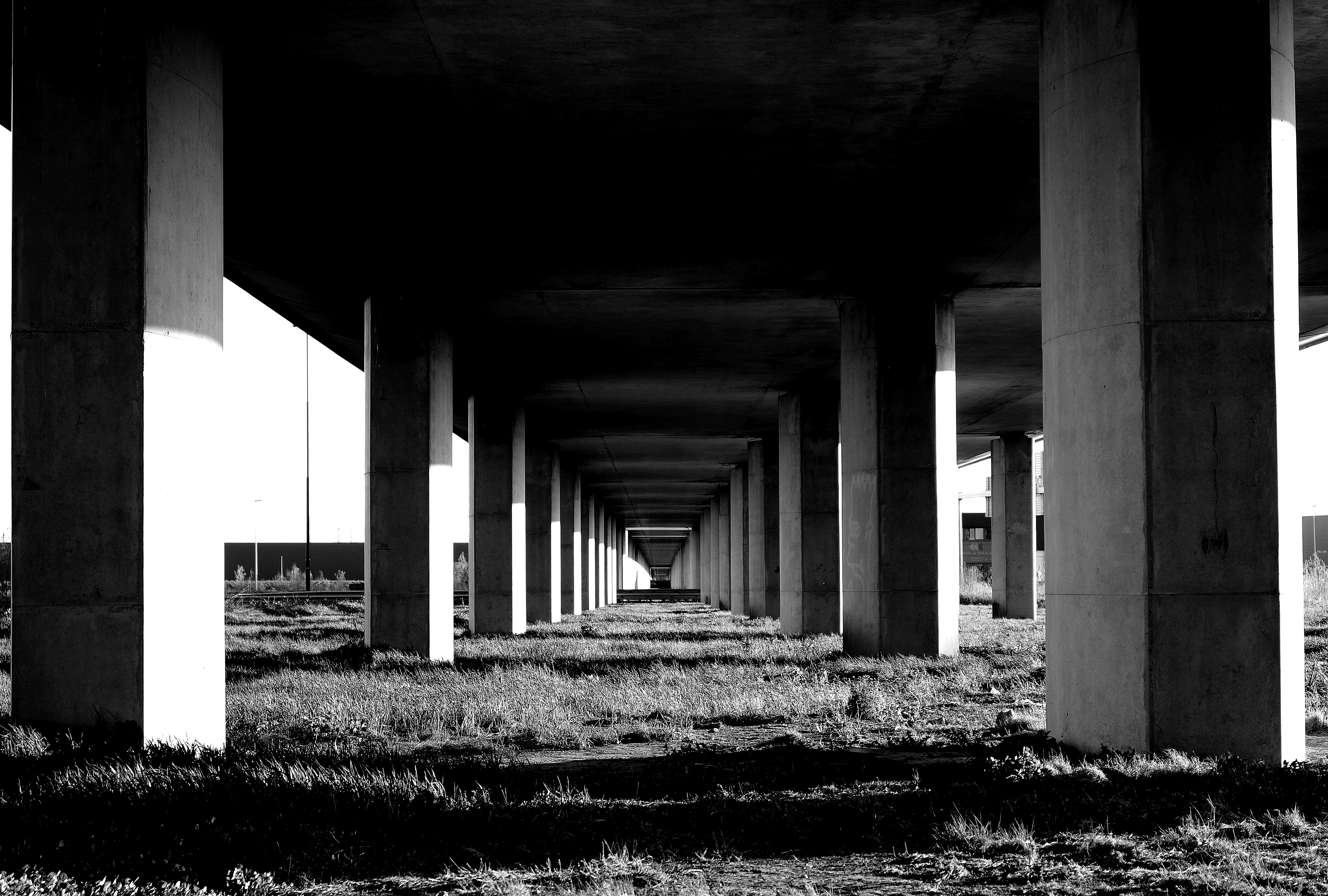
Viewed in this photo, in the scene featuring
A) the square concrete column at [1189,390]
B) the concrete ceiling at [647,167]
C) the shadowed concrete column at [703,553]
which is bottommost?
the shadowed concrete column at [703,553]

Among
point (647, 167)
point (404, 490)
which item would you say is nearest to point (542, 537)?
point (404, 490)

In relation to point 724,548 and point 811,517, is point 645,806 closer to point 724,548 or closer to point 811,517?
point 811,517

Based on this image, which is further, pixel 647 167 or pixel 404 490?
pixel 404 490

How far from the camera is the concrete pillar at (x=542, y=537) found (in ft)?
122

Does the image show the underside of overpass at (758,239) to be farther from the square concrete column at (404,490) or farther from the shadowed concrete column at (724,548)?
the shadowed concrete column at (724,548)

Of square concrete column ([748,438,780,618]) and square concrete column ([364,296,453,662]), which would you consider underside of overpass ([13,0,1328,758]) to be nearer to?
square concrete column ([364,296,453,662])

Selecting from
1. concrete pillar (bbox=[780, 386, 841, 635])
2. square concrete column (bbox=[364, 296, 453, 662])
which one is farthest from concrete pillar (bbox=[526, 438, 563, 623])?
square concrete column (bbox=[364, 296, 453, 662])

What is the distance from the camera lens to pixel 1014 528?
137ft

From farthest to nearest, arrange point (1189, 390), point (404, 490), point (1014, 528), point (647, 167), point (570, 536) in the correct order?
1. point (570, 536)
2. point (1014, 528)
3. point (404, 490)
4. point (647, 167)
5. point (1189, 390)

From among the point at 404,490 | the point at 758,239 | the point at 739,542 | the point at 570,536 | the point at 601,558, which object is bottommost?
the point at 601,558

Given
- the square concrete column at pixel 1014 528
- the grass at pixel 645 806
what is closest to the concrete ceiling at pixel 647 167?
the grass at pixel 645 806

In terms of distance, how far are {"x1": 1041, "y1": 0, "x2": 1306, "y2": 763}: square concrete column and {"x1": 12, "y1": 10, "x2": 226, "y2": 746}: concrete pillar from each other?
656cm

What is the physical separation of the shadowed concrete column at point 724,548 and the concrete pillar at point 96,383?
43366 mm

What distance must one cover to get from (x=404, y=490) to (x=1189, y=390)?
46.2ft
